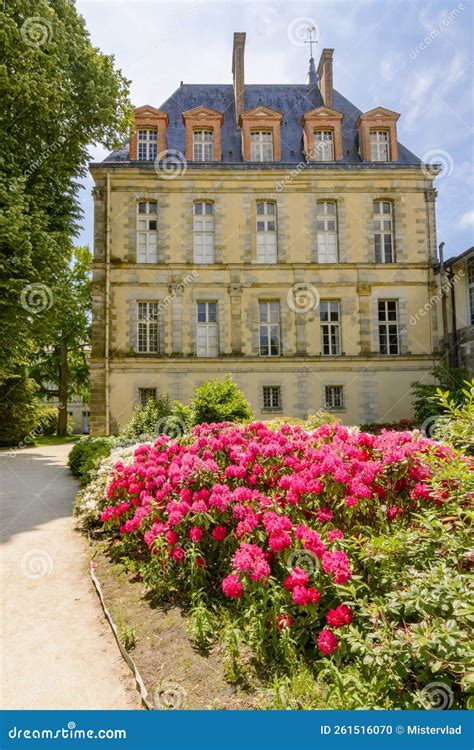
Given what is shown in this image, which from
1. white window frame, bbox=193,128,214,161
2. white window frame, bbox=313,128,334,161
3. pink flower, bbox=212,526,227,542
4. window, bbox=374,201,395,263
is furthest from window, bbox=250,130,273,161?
pink flower, bbox=212,526,227,542

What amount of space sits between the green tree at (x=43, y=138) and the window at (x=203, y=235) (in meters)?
4.46

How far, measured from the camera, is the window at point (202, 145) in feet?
66.4

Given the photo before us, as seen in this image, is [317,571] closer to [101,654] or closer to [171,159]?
[101,654]

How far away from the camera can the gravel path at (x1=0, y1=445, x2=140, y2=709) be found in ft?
10.1

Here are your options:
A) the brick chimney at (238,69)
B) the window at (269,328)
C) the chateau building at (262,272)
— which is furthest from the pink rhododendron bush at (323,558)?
the brick chimney at (238,69)

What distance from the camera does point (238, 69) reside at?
21.4 metres

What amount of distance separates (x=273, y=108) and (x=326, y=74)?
2.70 m

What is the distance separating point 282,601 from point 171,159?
1999 centimetres

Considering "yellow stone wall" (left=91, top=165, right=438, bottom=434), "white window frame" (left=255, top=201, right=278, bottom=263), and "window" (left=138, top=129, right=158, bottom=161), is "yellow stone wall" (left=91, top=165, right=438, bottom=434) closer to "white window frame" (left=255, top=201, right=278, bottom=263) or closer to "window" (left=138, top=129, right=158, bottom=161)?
"white window frame" (left=255, top=201, right=278, bottom=263)

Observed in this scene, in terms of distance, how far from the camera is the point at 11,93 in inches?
495

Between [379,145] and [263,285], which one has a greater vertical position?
[379,145]

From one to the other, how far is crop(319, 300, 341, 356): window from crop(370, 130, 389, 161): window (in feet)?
22.9

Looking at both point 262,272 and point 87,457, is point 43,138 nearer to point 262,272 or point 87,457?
point 262,272

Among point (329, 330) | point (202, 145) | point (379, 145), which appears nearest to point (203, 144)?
point (202, 145)
